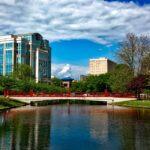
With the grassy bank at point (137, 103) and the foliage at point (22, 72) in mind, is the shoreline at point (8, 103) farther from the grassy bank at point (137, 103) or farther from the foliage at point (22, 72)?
the foliage at point (22, 72)

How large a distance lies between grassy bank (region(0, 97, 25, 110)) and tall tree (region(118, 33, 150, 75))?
32205 millimetres

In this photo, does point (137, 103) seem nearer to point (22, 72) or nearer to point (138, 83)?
point (138, 83)

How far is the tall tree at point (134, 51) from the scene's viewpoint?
365 feet

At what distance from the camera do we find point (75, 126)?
190 ft

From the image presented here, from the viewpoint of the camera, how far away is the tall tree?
111 metres

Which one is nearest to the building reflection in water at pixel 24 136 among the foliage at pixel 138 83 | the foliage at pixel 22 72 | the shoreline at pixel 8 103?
the shoreline at pixel 8 103

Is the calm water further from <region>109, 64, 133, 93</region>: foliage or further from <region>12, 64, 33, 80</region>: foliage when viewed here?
<region>12, 64, 33, 80</region>: foliage

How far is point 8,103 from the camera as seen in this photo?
10488 centimetres

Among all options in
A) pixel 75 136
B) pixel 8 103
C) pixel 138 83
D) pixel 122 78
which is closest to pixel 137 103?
pixel 138 83

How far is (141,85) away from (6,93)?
1564 inches

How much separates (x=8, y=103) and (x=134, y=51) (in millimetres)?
37637

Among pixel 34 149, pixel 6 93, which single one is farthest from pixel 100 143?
Result: pixel 6 93

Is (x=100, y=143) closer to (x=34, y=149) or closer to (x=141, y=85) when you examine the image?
(x=34, y=149)

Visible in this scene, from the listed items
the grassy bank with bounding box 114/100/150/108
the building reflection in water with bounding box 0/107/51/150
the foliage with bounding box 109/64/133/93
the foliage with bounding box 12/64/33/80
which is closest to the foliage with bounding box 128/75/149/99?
the foliage with bounding box 109/64/133/93
